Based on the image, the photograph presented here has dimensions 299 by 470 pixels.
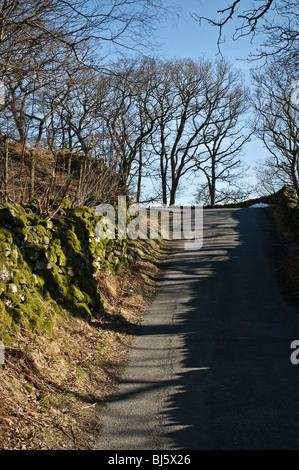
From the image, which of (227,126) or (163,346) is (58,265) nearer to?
(163,346)

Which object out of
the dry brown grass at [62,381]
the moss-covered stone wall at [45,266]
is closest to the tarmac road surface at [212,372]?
the dry brown grass at [62,381]

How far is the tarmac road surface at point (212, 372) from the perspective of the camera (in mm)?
4406

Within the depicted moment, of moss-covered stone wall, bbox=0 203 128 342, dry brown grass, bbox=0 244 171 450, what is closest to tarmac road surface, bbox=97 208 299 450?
dry brown grass, bbox=0 244 171 450

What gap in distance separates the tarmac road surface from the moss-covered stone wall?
4.72 feet

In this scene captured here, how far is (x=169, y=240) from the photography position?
752 inches

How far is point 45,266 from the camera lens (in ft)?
22.5

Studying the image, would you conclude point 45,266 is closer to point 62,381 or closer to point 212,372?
point 62,381

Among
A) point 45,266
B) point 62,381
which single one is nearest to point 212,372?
point 62,381

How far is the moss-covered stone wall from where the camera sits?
5570 millimetres

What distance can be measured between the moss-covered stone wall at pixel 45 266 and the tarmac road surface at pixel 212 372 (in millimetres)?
1440

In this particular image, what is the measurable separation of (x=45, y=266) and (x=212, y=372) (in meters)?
3.12

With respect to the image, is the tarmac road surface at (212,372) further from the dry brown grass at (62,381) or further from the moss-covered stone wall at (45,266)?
the moss-covered stone wall at (45,266)

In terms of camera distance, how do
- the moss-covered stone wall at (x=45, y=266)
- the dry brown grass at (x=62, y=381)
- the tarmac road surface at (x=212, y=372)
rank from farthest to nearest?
the moss-covered stone wall at (x=45, y=266) < the tarmac road surface at (x=212, y=372) < the dry brown grass at (x=62, y=381)

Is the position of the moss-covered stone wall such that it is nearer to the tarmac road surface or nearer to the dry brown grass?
the dry brown grass
